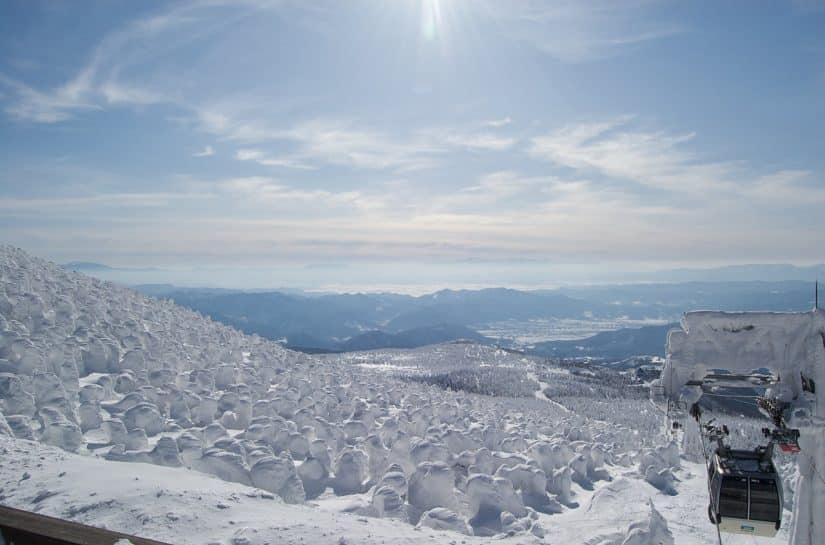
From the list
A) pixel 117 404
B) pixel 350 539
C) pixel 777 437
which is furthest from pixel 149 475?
pixel 777 437

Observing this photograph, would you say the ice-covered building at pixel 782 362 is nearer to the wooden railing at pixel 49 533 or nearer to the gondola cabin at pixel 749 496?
the gondola cabin at pixel 749 496

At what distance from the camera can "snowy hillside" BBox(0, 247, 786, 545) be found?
299 inches

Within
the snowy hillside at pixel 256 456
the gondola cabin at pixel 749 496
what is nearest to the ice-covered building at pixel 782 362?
the gondola cabin at pixel 749 496

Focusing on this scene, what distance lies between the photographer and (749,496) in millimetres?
7262

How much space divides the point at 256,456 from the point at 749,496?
974 cm

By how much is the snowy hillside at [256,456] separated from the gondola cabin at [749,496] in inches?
155

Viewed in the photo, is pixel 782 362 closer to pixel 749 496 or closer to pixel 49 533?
pixel 749 496

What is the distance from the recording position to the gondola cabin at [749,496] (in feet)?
23.7

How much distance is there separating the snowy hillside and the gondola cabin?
3.93 metres

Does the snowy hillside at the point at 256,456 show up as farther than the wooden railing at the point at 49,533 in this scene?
Yes

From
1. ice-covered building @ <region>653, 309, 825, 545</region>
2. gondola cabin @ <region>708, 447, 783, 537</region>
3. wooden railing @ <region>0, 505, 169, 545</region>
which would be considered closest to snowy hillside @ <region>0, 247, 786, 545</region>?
gondola cabin @ <region>708, 447, 783, 537</region>

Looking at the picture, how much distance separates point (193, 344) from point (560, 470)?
1600 centimetres

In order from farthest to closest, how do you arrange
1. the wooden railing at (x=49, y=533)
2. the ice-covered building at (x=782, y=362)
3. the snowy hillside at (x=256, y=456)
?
the snowy hillside at (x=256, y=456) → the ice-covered building at (x=782, y=362) → the wooden railing at (x=49, y=533)

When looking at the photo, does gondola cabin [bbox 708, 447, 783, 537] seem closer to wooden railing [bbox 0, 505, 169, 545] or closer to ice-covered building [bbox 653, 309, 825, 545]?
ice-covered building [bbox 653, 309, 825, 545]
